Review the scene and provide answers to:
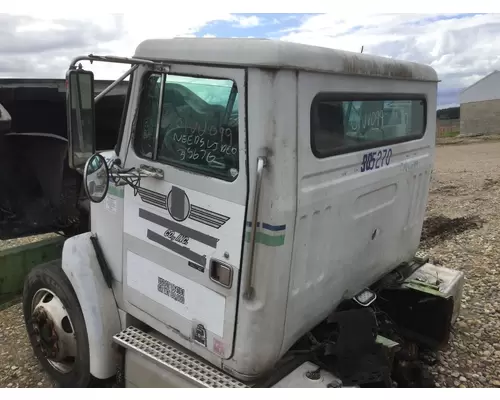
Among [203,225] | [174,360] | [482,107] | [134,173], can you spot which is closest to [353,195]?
[203,225]

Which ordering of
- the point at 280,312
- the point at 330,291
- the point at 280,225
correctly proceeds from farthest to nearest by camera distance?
1. the point at 330,291
2. the point at 280,312
3. the point at 280,225

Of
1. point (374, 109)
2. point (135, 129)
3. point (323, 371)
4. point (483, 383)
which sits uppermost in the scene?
point (374, 109)

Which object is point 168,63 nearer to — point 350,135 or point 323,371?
point 350,135

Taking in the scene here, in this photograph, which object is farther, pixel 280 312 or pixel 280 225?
pixel 280 312

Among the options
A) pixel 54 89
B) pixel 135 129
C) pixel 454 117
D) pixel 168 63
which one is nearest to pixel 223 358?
pixel 135 129

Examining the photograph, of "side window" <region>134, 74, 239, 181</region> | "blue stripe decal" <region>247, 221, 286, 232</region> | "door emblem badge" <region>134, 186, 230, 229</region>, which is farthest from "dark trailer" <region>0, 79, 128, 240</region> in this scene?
"blue stripe decal" <region>247, 221, 286, 232</region>

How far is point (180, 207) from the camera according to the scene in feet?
8.80

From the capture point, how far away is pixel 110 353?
3205mm

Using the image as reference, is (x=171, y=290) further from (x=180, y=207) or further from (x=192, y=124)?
(x=192, y=124)

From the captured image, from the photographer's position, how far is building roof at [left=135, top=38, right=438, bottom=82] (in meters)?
A: 2.25

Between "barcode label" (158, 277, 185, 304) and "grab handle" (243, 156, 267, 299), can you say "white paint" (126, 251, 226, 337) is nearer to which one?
"barcode label" (158, 277, 185, 304)

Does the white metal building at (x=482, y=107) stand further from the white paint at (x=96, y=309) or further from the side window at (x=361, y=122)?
the white paint at (x=96, y=309)

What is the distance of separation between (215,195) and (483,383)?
2.73 metres

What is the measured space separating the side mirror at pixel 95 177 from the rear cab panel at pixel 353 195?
997mm
